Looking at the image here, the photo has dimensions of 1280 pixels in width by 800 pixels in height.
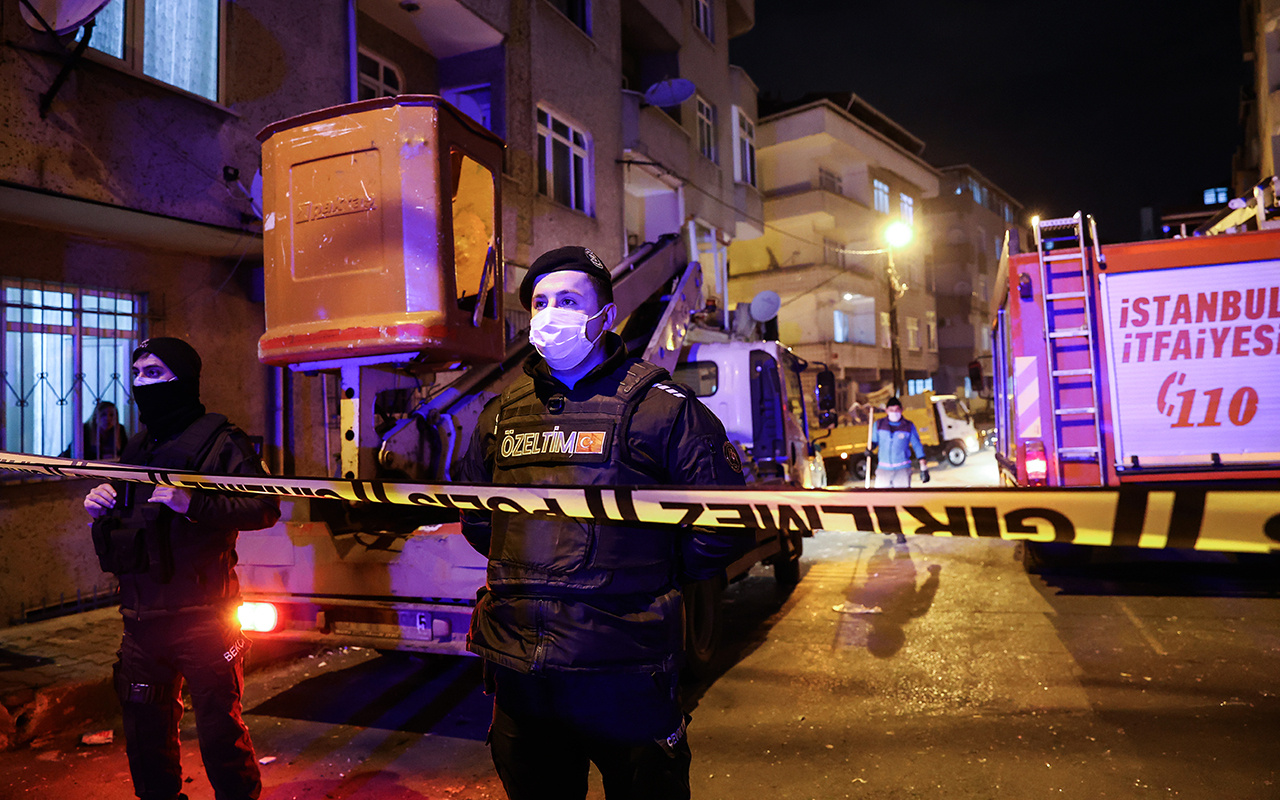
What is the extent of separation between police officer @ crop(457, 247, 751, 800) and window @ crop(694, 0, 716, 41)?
19.6m

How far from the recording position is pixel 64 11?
5.39 m

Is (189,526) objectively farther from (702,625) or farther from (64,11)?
(64,11)

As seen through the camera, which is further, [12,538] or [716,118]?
[716,118]

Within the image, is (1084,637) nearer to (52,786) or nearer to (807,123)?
(52,786)

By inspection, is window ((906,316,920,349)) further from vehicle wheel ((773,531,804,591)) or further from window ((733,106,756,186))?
vehicle wheel ((773,531,804,591))

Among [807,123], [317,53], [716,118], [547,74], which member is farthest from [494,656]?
[807,123]

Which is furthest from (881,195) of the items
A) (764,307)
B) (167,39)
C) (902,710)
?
(902,710)

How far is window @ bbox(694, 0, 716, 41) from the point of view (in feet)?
63.8

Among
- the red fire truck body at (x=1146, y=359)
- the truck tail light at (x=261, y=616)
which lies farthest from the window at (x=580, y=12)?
the truck tail light at (x=261, y=616)

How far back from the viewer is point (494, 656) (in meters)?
2.05

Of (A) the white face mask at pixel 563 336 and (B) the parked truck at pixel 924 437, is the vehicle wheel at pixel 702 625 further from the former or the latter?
(B) the parked truck at pixel 924 437

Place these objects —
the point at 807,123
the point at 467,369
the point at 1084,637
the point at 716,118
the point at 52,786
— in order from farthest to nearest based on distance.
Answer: the point at 807,123
the point at 716,118
the point at 1084,637
the point at 467,369
the point at 52,786

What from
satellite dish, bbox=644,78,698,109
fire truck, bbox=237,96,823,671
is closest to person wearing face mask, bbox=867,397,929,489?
fire truck, bbox=237,96,823,671

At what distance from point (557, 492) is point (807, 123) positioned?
29.2 metres
